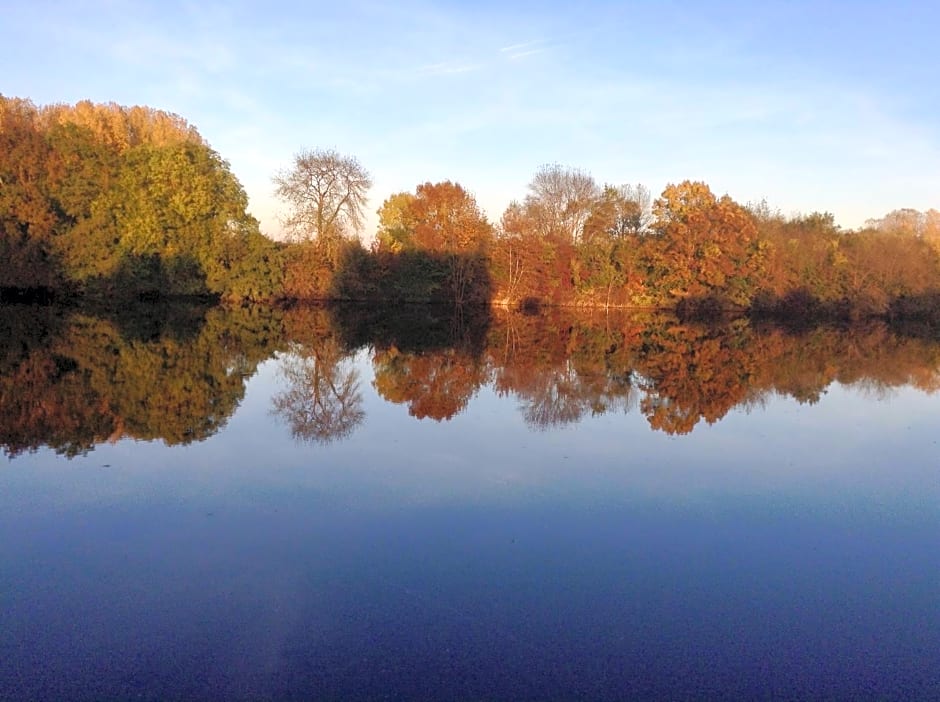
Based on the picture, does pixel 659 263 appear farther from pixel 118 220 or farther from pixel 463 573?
pixel 463 573

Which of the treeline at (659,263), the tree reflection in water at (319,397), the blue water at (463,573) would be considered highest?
the treeline at (659,263)

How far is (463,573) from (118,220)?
3588 cm

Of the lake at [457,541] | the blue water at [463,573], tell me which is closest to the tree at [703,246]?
the lake at [457,541]

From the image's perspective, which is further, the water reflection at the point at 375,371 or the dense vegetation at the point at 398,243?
the dense vegetation at the point at 398,243

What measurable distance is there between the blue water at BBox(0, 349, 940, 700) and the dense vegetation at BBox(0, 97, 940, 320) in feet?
101

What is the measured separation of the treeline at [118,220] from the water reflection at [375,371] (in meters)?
6.60

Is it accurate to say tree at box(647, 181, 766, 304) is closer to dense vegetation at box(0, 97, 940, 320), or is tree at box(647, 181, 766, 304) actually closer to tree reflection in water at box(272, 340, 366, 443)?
dense vegetation at box(0, 97, 940, 320)

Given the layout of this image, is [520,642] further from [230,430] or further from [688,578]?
[230,430]

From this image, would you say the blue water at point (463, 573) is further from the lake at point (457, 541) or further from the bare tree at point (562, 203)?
the bare tree at point (562, 203)

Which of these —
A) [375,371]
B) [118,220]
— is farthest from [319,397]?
[118,220]

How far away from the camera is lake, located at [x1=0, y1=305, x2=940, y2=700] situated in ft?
12.2

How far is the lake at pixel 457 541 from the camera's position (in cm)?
372

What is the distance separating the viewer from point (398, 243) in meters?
44.7

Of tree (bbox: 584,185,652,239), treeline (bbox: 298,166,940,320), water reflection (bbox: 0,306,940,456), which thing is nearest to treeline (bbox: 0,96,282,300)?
treeline (bbox: 298,166,940,320)
